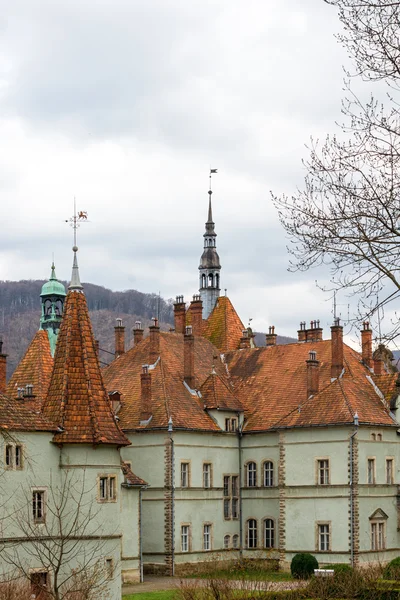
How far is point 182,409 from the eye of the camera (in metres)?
63.5

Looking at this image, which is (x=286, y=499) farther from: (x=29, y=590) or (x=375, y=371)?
(x=29, y=590)

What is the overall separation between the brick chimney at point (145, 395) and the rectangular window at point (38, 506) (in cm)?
2068

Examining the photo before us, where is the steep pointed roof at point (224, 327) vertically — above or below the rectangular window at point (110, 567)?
above

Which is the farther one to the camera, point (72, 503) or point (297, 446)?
point (297, 446)

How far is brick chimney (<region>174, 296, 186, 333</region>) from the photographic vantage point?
242 ft

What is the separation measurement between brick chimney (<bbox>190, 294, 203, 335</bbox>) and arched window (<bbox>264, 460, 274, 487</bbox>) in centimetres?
1261

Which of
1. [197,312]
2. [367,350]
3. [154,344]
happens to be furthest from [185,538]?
[197,312]

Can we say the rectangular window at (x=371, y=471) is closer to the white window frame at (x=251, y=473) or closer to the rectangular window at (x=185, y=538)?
the white window frame at (x=251, y=473)

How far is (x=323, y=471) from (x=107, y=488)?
2066cm

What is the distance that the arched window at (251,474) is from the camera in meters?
66.1

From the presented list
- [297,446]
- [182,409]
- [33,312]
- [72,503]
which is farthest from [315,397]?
[33,312]

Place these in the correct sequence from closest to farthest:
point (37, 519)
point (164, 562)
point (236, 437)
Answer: point (37, 519), point (164, 562), point (236, 437)

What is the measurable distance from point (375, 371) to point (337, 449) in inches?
294

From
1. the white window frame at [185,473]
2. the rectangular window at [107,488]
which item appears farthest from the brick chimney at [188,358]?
the rectangular window at [107,488]
